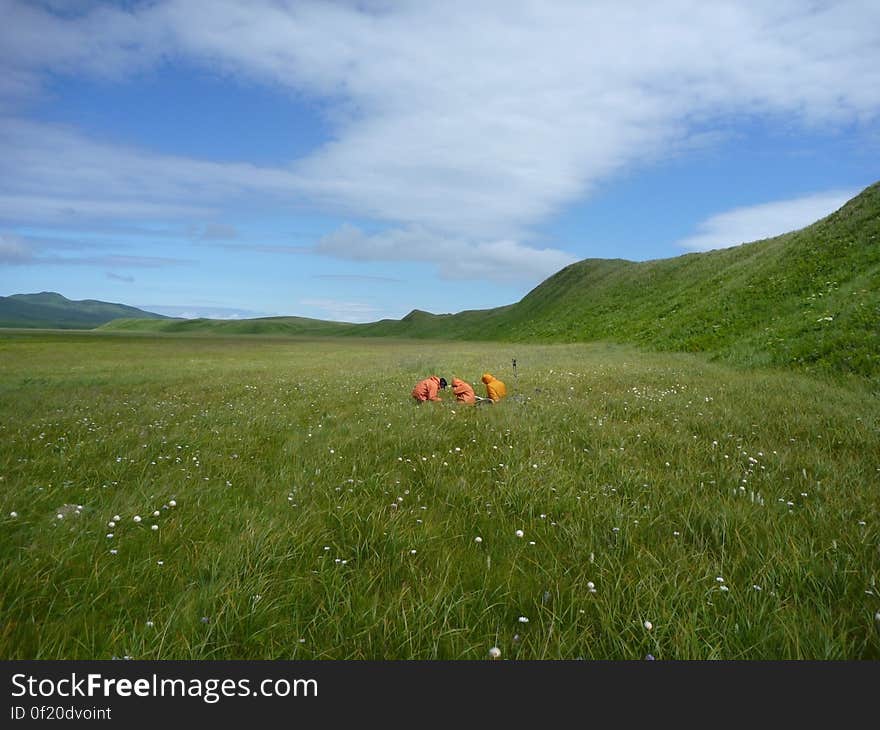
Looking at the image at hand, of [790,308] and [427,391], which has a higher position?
[790,308]

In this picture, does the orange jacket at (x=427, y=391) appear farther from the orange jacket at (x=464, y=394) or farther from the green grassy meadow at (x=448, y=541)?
the green grassy meadow at (x=448, y=541)

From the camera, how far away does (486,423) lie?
7703 mm

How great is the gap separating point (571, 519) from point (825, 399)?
887 cm

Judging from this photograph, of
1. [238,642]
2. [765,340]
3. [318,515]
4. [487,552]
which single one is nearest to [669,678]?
[487,552]

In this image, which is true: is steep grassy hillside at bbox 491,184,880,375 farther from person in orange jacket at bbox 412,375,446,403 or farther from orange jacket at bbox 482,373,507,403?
person in orange jacket at bbox 412,375,446,403

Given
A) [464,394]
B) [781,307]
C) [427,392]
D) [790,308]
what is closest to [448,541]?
[464,394]

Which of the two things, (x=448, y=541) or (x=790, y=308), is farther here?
(x=790, y=308)

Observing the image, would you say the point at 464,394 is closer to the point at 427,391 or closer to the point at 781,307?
the point at 427,391

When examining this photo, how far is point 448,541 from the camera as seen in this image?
355 cm

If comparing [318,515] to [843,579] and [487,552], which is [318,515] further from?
[843,579]

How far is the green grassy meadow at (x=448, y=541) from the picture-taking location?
237 centimetres

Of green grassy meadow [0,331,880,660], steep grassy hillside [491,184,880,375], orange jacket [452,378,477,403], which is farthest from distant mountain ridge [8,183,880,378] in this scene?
orange jacket [452,378,477,403]

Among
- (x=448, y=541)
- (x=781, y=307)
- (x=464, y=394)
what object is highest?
(x=781, y=307)

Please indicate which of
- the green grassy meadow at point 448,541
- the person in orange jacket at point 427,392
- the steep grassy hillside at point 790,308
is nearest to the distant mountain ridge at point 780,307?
the steep grassy hillside at point 790,308
